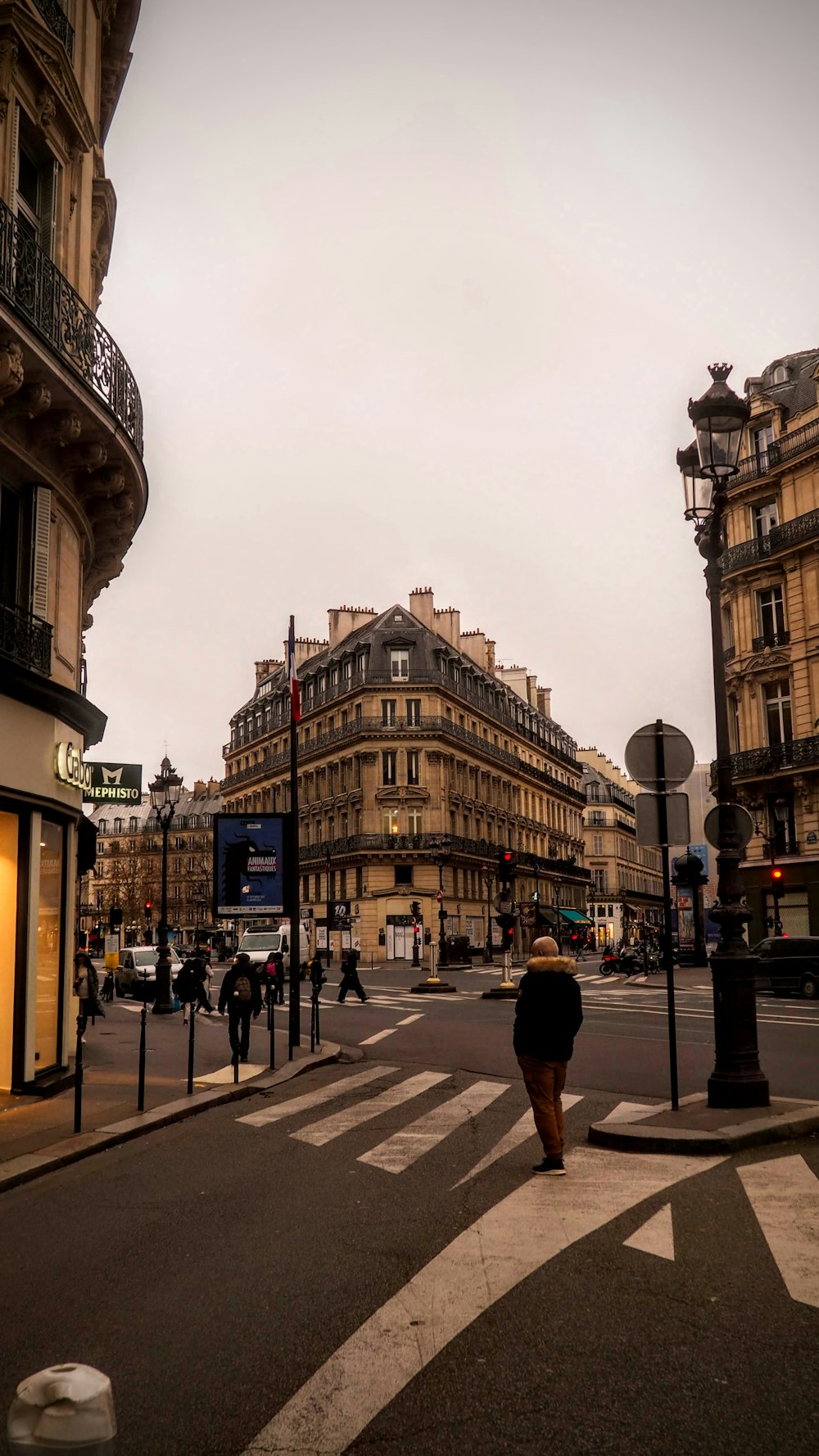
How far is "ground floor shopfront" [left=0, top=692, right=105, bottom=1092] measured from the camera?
1282 cm

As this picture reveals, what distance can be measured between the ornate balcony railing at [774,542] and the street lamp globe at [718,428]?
103 ft

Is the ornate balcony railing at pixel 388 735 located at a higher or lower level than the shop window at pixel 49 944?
higher

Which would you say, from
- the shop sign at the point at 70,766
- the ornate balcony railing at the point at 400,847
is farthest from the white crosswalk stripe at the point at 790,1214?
the ornate balcony railing at the point at 400,847

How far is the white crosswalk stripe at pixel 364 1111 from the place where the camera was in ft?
34.3

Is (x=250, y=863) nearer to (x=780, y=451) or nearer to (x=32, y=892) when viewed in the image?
(x=32, y=892)

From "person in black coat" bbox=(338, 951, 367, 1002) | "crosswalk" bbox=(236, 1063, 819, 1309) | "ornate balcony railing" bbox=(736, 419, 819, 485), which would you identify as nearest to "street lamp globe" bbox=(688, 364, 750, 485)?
"crosswalk" bbox=(236, 1063, 819, 1309)

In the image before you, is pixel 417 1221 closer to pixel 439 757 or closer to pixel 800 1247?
pixel 800 1247

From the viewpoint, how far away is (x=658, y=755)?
35.6ft

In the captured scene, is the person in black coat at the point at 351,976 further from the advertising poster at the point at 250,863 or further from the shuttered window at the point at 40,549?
the shuttered window at the point at 40,549

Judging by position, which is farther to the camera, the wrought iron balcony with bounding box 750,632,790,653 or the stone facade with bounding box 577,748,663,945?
the stone facade with bounding box 577,748,663,945

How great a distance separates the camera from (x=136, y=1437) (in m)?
3.94

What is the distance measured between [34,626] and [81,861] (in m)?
6.65

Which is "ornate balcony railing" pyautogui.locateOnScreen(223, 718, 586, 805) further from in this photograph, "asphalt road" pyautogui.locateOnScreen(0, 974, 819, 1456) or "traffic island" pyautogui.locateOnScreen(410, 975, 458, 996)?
"asphalt road" pyautogui.locateOnScreen(0, 974, 819, 1456)

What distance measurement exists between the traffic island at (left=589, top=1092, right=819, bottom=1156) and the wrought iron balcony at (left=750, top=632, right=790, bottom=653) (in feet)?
111
